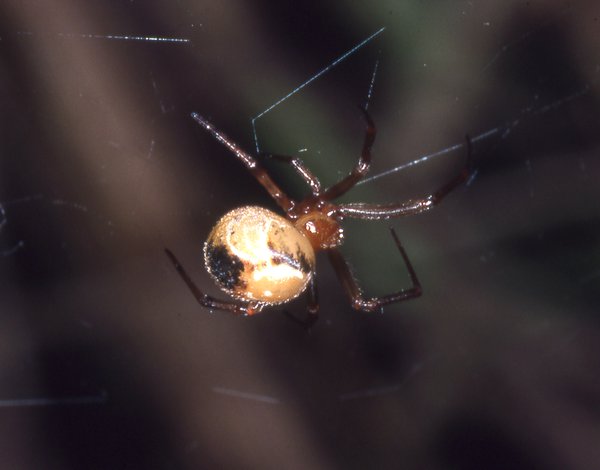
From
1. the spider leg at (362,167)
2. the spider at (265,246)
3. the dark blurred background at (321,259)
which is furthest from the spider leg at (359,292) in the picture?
the dark blurred background at (321,259)

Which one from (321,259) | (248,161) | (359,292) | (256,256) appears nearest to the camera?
(256,256)

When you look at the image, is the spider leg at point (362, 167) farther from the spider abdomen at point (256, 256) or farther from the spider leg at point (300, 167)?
the spider abdomen at point (256, 256)

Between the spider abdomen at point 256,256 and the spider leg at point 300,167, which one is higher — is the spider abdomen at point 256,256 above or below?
below

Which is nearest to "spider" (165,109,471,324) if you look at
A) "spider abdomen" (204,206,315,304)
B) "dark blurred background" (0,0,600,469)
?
"spider abdomen" (204,206,315,304)

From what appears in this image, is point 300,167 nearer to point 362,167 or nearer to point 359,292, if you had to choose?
point 362,167

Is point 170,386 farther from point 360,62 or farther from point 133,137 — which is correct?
point 360,62

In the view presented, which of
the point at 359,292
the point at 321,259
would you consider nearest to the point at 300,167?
the point at 359,292

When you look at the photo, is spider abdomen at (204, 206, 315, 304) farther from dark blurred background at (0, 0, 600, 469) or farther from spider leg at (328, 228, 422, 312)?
dark blurred background at (0, 0, 600, 469)
